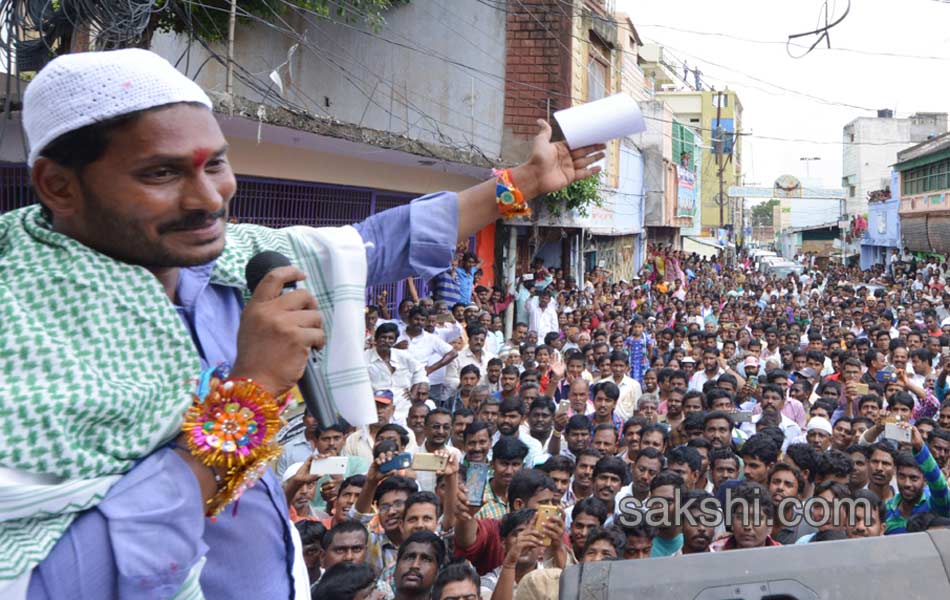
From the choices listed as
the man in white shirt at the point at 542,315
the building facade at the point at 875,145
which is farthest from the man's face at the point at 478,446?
the building facade at the point at 875,145

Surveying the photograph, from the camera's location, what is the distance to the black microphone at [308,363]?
4.29ft

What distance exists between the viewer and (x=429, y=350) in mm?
8273

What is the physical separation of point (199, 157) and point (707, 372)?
25.5 feet

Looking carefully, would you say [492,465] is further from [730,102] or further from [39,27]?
[730,102]

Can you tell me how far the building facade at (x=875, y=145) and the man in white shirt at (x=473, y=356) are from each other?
129 ft

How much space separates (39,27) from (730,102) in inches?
2164

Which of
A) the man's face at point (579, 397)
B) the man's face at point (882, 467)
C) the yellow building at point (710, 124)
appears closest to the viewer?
the man's face at point (882, 467)

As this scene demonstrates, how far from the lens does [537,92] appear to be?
14.2 metres

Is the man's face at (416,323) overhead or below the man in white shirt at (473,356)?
overhead

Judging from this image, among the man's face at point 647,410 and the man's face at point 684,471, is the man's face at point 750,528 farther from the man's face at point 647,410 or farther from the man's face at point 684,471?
the man's face at point 647,410

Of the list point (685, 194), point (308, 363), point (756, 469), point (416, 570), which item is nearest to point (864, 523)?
point (756, 469)

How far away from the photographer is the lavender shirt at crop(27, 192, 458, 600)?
3.36ft

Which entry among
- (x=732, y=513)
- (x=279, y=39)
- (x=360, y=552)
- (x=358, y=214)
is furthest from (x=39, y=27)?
(x=279, y=39)

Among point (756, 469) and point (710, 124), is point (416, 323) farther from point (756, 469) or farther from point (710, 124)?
Result: point (710, 124)
